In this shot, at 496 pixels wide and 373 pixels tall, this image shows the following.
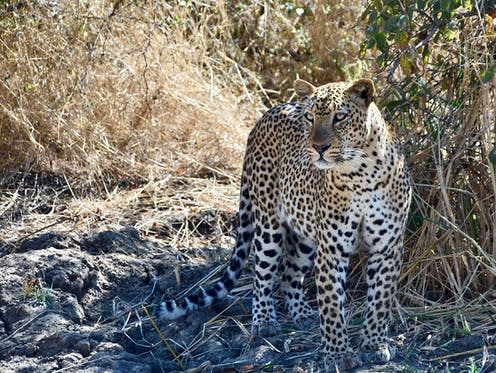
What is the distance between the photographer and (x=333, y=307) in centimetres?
664

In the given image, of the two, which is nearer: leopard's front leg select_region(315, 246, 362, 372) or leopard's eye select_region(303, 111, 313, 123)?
leopard's eye select_region(303, 111, 313, 123)

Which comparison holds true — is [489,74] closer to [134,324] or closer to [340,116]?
[340,116]

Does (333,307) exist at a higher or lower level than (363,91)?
lower

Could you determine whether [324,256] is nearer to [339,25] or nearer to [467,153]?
[467,153]

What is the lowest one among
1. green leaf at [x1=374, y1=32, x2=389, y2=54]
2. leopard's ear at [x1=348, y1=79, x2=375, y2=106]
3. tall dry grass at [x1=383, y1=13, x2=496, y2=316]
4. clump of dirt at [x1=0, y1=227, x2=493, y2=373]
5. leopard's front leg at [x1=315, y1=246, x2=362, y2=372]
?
clump of dirt at [x1=0, y1=227, x2=493, y2=373]

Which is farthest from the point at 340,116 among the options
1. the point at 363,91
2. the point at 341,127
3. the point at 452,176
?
the point at 452,176

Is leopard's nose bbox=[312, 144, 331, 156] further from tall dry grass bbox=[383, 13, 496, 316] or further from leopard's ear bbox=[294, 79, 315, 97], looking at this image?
tall dry grass bbox=[383, 13, 496, 316]

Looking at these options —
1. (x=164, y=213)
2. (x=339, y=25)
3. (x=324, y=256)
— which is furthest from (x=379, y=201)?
(x=339, y=25)

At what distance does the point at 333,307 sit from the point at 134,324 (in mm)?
1523

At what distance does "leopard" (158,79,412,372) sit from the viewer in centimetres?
641

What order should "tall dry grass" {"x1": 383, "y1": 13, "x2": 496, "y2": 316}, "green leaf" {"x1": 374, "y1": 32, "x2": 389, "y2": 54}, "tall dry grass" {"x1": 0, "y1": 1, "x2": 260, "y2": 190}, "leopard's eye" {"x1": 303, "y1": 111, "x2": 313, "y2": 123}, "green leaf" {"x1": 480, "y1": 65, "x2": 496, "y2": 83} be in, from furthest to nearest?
"tall dry grass" {"x1": 0, "y1": 1, "x2": 260, "y2": 190}
"tall dry grass" {"x1": 383, "y1": 13, "x2": 496, "y2": 316}
"green leaf" {"x1": 374, "y1": 32, "x2": 389, "y2": 54}
"green leaf" {"x1": 480, "y1": 65, "x2": 496, "y2": 83}
"leopard's eye" {"x1": 303, "y1": 111, "x2": 313, "y2": 123}

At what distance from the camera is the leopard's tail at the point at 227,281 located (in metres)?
7.43

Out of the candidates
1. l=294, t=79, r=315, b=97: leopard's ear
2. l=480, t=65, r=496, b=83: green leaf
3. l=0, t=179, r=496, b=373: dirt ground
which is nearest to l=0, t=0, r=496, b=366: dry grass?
l=0, t=179, r=496, b=373: dirt ground

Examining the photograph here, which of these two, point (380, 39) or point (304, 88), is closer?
point (304, 88)
